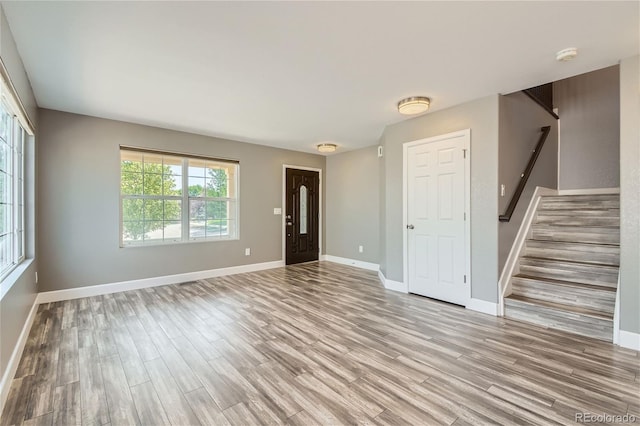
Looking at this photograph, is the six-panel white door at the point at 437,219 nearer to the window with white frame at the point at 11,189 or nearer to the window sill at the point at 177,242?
the window sill at the point at 177,242

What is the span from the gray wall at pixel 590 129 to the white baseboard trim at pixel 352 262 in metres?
3.74

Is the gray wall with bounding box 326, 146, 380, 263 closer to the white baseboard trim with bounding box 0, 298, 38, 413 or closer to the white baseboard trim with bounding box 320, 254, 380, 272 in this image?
the white baseboard trim with bounding box 320, 254, 380, 272

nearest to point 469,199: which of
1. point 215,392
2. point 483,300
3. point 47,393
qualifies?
point 483,300

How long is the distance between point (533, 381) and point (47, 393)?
327 centimetres

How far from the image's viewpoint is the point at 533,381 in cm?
197

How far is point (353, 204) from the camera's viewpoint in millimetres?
6211

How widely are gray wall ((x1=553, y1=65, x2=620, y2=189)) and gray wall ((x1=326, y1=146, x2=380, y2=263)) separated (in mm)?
3391

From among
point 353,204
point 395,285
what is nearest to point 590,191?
point 395,285

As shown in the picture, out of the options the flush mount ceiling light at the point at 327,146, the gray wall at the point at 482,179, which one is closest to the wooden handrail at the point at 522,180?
the gray wall at the point at 482,179

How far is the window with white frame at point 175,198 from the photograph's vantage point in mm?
4395

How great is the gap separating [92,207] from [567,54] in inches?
224

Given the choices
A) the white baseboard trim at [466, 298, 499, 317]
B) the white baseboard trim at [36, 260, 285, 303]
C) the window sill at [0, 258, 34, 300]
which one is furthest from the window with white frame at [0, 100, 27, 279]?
the white baseboard trim at [466, 298, 499, 317]

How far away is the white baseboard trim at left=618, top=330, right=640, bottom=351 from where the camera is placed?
7.96ft

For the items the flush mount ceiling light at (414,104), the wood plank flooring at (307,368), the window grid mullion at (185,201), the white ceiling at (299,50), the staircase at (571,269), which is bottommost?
the wood plank flooring at (307,368)
